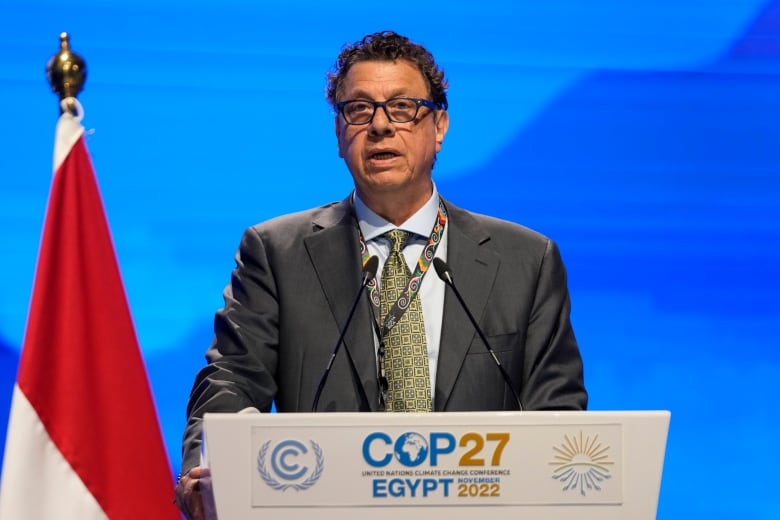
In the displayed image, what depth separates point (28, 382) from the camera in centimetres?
256

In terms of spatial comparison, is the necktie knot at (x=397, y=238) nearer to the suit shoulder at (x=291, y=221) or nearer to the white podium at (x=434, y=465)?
the suit shoulder at (x=291, y=221)

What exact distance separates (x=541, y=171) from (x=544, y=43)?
16.5 inches

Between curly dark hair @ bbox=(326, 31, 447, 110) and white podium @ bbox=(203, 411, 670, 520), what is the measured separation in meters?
1.18

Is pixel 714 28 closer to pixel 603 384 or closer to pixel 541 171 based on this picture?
pixel 541 171

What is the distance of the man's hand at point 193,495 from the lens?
72.7 inches

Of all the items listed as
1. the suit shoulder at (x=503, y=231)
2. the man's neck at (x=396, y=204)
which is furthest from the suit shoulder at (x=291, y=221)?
the suit shoulder at (x=503, y=231)

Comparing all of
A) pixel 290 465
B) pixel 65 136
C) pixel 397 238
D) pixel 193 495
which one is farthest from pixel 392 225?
pixel 290 465

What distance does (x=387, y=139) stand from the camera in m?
2.59

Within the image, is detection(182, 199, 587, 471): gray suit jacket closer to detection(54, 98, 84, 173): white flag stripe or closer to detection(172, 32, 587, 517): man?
detection(172, 32, 587, 517): man

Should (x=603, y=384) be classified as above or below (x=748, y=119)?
below

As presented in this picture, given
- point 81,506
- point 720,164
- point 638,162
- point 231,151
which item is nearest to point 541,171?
point 638,162

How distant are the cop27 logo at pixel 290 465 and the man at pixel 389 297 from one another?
1.94ft

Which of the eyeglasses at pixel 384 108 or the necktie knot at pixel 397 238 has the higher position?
the eyeglasses at pixel 384 108

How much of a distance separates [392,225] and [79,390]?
828mm
